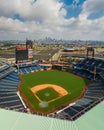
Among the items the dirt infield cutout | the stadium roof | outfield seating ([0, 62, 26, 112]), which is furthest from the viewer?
the dirt infield cutout

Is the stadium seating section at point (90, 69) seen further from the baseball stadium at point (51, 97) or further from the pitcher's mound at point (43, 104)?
the pitcher's mound at point (43, 104)

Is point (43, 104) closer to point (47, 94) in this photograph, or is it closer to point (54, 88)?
point (47, 94)

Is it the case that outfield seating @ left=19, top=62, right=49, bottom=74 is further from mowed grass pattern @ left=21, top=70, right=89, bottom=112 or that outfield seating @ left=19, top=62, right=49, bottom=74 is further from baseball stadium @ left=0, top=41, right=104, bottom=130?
mowed grass pattern @ left=21, top=70, right=89, bottom=112

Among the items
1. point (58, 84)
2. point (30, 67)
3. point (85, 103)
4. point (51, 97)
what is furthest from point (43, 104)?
point (30, 67)

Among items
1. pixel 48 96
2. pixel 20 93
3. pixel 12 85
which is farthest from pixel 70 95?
pixel 12 85

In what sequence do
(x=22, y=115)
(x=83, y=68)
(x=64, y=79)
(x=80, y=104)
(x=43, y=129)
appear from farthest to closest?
(x=83, y=68), (x=64, y=79), (x=80, y=104), (x=22, y=115), (x=43, y=129)

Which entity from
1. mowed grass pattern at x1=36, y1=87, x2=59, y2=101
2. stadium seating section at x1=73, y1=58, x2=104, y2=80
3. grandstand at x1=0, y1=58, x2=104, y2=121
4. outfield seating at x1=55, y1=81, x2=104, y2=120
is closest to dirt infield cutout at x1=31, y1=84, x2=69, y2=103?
mowed grass pattern at x1=36, y1=87, x2=59, y2=101

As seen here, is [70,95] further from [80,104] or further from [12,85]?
[12,85]
